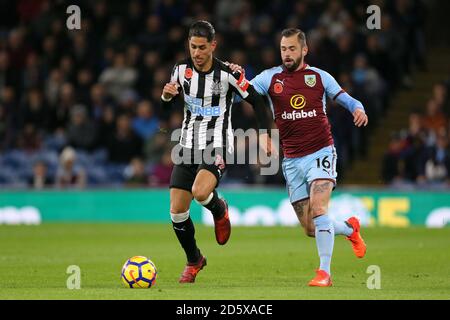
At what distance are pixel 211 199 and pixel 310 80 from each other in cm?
148

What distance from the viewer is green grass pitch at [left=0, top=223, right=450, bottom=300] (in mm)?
8789

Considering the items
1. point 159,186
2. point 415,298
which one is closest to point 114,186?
point 159,186

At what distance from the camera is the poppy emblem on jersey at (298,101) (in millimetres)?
9953

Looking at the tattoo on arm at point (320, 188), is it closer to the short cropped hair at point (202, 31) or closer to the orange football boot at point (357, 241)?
the orange football boot at point (357, 241)

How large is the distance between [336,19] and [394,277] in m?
12.5

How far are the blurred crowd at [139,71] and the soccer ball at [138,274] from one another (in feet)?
35.2

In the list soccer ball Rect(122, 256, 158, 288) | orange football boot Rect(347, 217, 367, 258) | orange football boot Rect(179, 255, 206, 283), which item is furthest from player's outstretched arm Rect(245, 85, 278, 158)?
soccer ball Rect(122, 256, 158, 288)

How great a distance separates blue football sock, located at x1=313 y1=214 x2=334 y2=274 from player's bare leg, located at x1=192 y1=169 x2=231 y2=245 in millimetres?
985

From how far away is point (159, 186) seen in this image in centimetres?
2011

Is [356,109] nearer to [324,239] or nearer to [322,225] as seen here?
[322,225]

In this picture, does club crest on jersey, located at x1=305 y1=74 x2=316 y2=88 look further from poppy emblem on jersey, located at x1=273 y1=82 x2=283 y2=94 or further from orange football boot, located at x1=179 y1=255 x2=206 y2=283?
orange football boot, located at x1=179 y1=255 x2=206 y2=283

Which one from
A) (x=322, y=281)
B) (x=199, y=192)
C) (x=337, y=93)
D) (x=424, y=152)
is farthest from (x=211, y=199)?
(x=424, y=152)

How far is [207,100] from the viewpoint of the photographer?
9.95 metres
